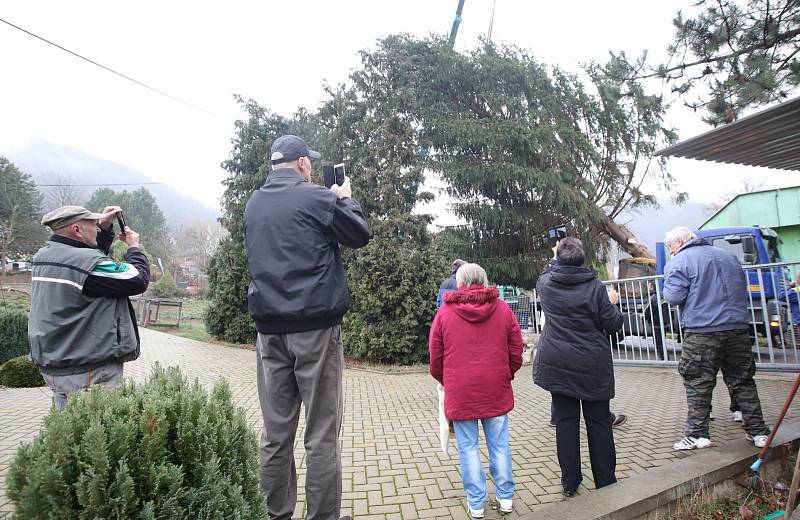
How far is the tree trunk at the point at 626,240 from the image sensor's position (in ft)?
46.2

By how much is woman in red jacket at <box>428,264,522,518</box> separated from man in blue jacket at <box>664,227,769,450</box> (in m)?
1.87

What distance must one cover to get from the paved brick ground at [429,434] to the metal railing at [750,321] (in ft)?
1.11

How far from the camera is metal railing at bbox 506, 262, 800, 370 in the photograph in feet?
20.8

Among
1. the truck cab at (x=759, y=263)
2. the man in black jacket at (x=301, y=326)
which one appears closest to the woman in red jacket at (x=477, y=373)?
the man in black jacket at (x=301, y=326)

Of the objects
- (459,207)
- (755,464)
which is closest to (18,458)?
(755,464)

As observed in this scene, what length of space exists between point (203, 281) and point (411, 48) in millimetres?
48279

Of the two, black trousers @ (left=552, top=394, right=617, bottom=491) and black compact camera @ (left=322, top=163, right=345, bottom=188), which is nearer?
black compact camera @ (left=322, top=163, right=345, bottom=188)

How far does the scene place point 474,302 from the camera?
305 cm

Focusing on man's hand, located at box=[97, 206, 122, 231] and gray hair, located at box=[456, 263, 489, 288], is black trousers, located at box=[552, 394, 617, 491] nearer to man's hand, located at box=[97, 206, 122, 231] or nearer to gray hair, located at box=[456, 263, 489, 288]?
gray hair, located at box=[456, 263, 489, 288]

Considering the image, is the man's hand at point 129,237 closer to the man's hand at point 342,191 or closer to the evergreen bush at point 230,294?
the man's hand at point 342,191

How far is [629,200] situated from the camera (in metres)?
14.0

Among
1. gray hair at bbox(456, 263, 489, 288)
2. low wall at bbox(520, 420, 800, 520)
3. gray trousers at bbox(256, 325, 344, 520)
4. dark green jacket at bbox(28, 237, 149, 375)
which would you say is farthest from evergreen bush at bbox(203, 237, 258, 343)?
low wall at bbox(520, 420, 800, 520)

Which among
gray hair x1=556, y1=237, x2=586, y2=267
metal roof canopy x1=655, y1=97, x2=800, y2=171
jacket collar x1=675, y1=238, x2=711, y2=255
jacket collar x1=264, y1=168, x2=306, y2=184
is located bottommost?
gray hair x1=556, y1=237, x2=586, y2=267

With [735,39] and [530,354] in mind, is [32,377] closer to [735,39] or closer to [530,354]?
[530,354]
